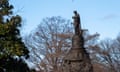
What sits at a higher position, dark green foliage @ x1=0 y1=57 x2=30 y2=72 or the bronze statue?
the bronze statue

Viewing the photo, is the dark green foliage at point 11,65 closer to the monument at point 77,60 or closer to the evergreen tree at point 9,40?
the evergreen tree at point 9,40

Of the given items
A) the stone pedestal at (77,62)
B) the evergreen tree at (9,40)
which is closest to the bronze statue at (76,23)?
the stone pedestal at (77,62)

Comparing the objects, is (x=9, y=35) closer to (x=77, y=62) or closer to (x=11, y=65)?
(x=11, y=65)

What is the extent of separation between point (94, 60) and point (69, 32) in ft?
16.7

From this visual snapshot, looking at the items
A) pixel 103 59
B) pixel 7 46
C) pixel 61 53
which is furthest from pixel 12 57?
pixel 103 59

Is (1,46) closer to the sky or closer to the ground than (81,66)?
closer to the sky

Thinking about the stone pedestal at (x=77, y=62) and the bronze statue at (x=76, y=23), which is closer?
the stone pedestal at (x=77, y=62)

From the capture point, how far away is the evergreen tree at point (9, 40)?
896 inches

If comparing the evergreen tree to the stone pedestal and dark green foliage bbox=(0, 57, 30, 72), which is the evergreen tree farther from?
the stone pedestal

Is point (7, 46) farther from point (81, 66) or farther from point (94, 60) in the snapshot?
point (94, 60)

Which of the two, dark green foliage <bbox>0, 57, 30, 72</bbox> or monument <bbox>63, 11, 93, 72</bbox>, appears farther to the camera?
monument <bbox>63, 11, 93, 72</bbox>

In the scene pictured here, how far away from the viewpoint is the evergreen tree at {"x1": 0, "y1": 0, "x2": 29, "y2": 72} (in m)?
22.8

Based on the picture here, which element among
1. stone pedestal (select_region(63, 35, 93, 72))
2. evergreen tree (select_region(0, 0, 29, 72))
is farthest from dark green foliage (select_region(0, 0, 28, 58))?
stone pedestal (select_region(63, 35, 93, 72))

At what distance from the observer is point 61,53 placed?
47500mm
